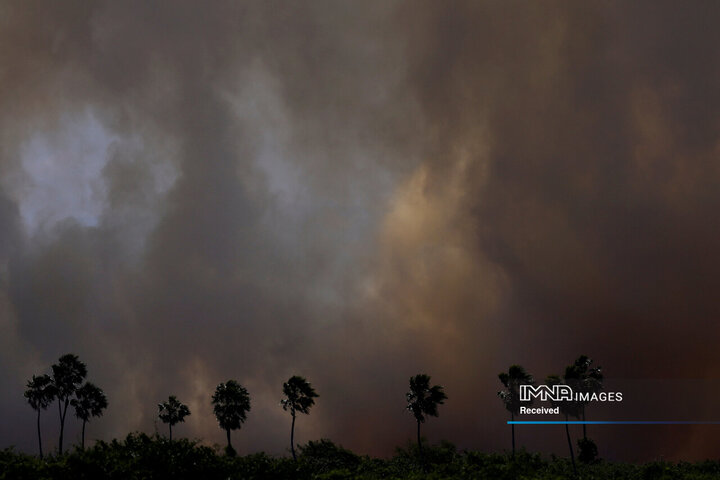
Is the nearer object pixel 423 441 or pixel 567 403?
pixel 567 403

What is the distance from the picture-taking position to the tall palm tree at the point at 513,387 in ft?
258

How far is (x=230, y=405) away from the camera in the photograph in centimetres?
7906

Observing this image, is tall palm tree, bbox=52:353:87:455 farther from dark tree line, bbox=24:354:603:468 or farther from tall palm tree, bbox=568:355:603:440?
tall palm tree, bbox=568:355:603:440

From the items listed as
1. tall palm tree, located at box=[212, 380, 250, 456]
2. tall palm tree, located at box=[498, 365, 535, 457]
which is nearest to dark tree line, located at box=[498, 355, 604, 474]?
tall palm tree, located at box=[498, 365, 535, 457]

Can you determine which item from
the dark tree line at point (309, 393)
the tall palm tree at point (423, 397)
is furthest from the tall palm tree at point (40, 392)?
the tall palm tree at point (423, 397)

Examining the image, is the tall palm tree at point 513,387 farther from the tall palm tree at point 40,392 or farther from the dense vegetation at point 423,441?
the tall palm tree at point 40,392

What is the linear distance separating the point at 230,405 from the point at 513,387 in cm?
4449

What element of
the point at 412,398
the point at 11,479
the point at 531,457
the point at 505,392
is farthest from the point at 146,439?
the point at 531,457

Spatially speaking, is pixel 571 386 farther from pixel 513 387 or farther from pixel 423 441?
pixel 423 441

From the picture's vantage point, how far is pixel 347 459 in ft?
282

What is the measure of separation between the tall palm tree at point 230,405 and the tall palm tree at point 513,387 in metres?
41.0

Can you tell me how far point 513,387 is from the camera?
7875 centimetres

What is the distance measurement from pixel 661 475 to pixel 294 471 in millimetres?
54593

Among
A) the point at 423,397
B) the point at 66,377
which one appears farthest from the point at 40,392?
the point at 423,397
